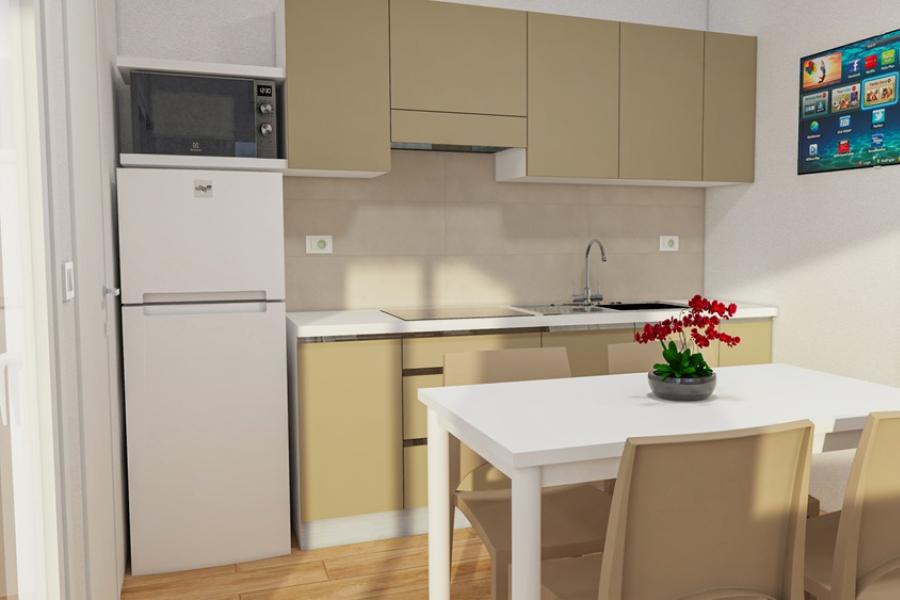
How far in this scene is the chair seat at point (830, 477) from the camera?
3404mm

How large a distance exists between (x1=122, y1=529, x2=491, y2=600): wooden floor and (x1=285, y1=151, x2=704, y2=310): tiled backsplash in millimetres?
1170

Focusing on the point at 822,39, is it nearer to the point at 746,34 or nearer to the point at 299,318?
the point at 746,34

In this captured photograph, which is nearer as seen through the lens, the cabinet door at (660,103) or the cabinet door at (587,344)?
the cabinet door at (587,344)

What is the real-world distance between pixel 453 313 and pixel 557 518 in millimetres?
1459

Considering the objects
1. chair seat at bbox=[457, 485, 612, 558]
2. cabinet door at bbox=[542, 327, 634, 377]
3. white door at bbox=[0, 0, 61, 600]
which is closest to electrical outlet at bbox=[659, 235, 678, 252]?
cabinet door at bbox=[542, 327, 634, 377]

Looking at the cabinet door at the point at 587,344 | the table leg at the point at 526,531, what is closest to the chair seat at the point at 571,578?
the table leg at the point at 526,531

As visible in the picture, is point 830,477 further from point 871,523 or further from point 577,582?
point 577,582

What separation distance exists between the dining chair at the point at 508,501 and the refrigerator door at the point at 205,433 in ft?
2.82

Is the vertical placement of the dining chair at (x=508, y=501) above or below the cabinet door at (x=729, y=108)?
below

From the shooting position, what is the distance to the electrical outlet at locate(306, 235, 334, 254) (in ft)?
11.9

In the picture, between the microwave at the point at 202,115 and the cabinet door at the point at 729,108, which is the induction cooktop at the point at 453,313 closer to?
the microwave at the point at 202,115

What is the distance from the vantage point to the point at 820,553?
77.9 inches

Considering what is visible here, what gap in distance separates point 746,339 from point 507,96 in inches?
65.6

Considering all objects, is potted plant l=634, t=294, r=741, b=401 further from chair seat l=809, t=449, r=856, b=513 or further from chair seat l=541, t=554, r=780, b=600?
chair seat l=809, t=449, r=856, b=513
